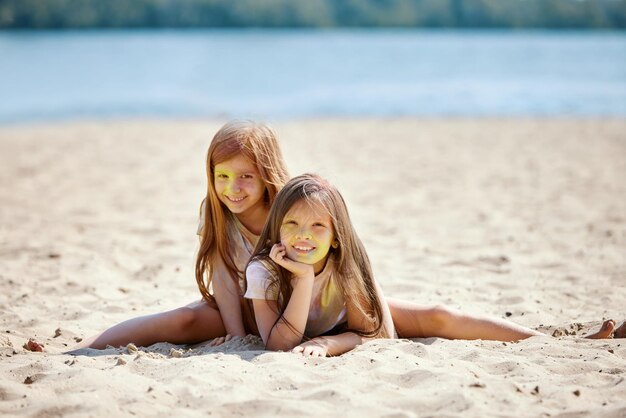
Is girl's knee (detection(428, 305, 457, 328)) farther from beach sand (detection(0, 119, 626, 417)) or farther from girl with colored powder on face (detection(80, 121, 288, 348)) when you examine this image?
girl with colored powder on face (detection(80, 121, 288, 348))

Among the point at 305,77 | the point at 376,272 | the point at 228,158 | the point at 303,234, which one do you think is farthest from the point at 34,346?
the point at 305,77

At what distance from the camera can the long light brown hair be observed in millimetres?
3660

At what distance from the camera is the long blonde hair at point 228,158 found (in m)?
3.95

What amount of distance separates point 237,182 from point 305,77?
89.0ft

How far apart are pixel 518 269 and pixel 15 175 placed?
742 cm

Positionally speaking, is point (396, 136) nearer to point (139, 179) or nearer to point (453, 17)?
point (139, 179)

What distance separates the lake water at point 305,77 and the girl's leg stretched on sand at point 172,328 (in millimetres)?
16110

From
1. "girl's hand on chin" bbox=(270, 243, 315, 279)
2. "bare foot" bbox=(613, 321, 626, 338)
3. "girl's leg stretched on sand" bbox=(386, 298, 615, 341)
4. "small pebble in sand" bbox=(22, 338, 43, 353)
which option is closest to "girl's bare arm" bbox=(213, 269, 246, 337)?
"girl's hand on chin" bbox=(270, 243, 315, 279)

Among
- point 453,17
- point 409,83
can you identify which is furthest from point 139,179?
point 453,17

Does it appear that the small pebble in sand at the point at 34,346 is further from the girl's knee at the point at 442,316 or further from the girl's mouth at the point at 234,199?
the girl's knee at the point at 442,316

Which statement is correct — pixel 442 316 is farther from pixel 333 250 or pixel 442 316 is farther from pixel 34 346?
pixel 34 346

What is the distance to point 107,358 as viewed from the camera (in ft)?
11.9

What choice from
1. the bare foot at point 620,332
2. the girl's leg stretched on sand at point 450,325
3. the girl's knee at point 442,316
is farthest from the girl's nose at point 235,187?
the bare foot at point 620,332

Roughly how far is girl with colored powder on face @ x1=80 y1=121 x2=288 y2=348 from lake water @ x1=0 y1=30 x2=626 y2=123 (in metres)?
16.0
